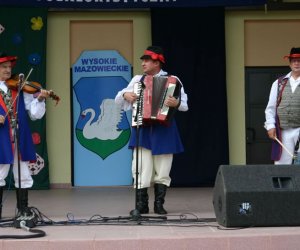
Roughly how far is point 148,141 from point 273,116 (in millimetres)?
1416

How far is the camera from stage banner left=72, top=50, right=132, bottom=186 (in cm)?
1038

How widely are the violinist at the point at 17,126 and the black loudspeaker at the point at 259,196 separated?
2.03m

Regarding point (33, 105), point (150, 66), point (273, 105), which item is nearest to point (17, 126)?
point (33, 105)

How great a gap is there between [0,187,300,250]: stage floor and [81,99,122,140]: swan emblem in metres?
2.27

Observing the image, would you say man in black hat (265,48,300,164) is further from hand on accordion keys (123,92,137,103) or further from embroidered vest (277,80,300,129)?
hand on accordion keys (123,92,137,103)

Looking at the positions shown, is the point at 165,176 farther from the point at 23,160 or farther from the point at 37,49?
the point at 37,49

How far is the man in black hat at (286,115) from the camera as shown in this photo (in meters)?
7.10

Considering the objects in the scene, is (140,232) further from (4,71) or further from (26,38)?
(26,38)

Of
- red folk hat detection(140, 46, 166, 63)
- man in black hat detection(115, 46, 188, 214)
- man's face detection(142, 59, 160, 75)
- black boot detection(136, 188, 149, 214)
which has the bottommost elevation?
black boot detection(136, 188, 149, 214)

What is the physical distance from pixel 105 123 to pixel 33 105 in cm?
370

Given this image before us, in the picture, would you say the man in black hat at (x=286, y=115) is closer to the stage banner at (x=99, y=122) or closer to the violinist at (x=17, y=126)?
the violinist at (x=17, y=126)

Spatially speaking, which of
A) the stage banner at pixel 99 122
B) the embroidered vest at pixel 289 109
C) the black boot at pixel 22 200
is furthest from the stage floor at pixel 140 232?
the stage banner at pixel 99 122

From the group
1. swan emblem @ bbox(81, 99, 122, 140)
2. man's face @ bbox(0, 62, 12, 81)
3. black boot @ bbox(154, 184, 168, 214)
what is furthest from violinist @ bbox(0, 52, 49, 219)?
swan emblem @ bbox(81, 99, 122, 140)

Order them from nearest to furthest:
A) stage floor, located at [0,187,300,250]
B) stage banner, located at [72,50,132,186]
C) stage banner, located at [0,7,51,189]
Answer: stage floor, located at [0,187,300,250]
stage banner, located at [0,7,51,189]
stage banner, located at [72,50,132,186]
